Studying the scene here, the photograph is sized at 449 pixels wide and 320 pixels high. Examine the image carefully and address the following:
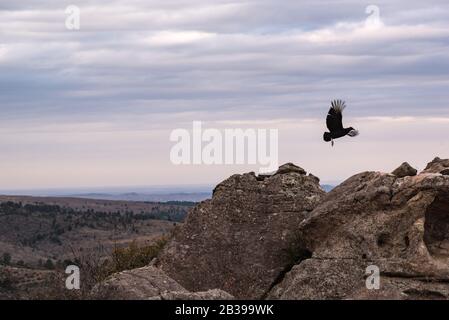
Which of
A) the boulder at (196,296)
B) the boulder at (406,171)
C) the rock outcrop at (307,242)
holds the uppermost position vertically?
the boulder at (406,171)

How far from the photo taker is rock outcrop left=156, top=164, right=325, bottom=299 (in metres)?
20.7

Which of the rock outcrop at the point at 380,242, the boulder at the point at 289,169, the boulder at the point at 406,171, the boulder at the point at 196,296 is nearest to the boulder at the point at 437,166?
the boulder at the point at 406,171

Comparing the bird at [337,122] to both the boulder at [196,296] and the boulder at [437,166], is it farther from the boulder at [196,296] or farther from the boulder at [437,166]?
the boulder at [196,296]

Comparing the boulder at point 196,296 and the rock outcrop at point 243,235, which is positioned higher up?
the rock outcrop at point 243,235

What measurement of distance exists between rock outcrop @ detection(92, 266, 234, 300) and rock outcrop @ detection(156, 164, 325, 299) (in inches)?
103

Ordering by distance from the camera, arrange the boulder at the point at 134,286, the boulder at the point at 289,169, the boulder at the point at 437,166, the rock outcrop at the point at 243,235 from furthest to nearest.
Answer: the boulder at the point at 289,169, the boulder at the point at 437,166, the rock outcrop at the point at 243,235, the boulder at the point at 134,286

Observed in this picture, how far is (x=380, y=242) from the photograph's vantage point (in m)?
19.2

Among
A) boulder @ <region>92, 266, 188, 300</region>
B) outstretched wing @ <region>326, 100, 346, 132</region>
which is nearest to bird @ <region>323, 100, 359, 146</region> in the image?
outstretched wing @ <region>326, 100, 346, 132</region>

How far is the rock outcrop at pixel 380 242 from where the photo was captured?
59.7ft

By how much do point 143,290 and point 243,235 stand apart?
16.1 ft

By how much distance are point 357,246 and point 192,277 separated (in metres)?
4.20

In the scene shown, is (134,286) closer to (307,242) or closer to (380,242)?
(307,242)

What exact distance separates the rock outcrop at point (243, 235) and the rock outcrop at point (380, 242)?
3.14 feet
